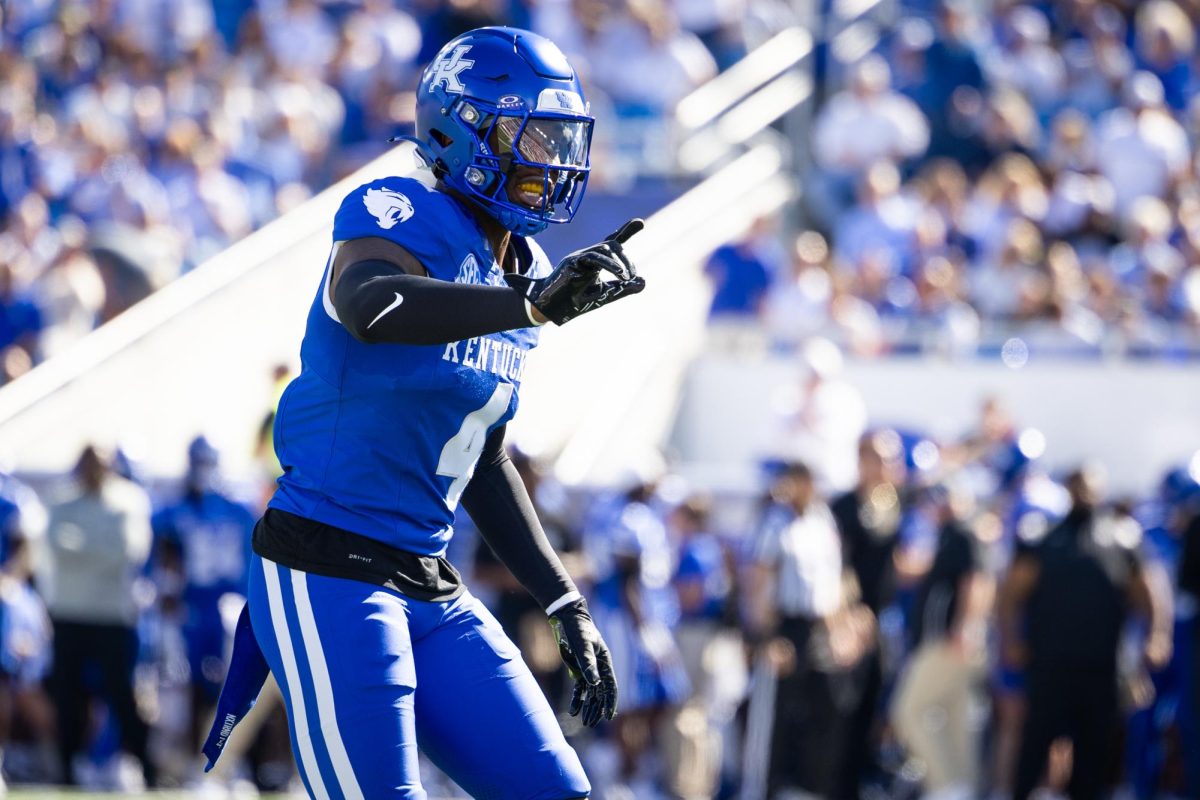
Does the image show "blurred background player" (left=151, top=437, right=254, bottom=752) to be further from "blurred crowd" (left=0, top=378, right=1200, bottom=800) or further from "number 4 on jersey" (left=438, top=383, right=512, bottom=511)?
"number 4 on jersey" (left=438, top=383, right=512, bottom=511)

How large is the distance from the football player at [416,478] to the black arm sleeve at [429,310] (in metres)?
0.08

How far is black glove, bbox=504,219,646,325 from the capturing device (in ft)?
11.4

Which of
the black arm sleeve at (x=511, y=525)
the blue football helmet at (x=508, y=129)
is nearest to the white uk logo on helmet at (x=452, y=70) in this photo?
the blue football helmet at (x=508, y=129)

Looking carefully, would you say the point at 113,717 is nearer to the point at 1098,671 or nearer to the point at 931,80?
the point at 1098,671

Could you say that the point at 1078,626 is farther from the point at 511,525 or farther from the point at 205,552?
the point at 511,525

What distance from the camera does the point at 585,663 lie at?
4.15m

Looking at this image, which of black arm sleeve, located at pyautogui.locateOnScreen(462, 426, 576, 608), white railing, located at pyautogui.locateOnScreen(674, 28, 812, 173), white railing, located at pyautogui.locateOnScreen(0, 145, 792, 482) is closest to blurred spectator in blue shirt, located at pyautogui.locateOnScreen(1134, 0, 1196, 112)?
white railing, located at pyautogui.locateOnScreen(674, 28, 812, 173)

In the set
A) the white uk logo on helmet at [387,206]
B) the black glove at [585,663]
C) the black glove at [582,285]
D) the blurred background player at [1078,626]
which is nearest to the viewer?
the black glove at [582,285]

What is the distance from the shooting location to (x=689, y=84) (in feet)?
46.0

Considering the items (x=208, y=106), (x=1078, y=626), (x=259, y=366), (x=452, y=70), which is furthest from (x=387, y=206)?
(x=208, y=106)

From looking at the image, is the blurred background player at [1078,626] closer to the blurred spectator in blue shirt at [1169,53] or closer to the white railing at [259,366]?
the white railing at [259,366]

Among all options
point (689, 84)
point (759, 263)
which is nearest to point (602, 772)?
point (759, 263)

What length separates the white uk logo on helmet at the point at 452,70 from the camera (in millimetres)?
3934

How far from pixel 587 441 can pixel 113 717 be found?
9.61 ft
